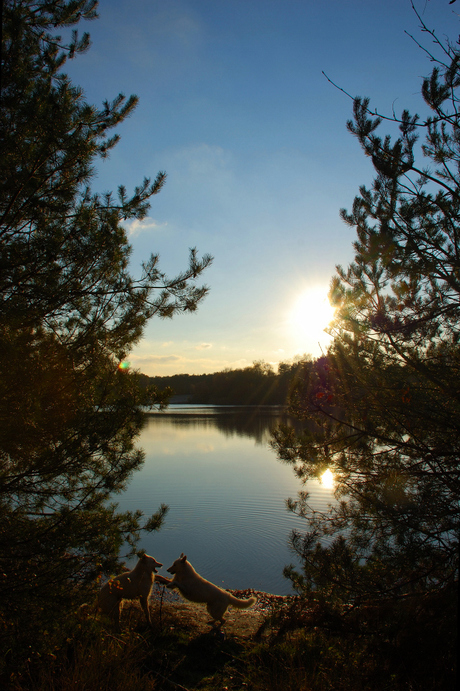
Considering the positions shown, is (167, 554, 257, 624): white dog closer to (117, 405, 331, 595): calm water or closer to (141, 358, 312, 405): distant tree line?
(117, 405, 331, 595): calm water

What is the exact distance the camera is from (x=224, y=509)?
37.6ft

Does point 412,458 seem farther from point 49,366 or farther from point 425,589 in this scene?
point 49,366

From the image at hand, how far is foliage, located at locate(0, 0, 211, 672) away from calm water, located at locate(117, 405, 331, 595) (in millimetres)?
819

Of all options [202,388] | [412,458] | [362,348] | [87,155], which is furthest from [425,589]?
[202,388]

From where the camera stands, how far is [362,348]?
387cm

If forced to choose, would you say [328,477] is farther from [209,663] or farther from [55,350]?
[55,350]

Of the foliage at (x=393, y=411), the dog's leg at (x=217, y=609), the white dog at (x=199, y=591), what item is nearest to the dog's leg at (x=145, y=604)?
the white dog at (x=199, y=591)

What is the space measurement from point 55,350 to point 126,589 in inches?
108

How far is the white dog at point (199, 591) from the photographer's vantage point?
4770 millimetres

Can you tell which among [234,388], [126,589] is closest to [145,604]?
[126,589]

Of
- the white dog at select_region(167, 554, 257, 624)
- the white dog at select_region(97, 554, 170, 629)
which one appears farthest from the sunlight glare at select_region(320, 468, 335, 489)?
the white dog at select_region(97, 554, 170, 629)

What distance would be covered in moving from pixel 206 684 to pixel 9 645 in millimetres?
1805

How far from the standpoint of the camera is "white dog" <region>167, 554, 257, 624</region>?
4.77 meters

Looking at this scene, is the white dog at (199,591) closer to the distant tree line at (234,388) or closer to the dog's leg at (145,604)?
the dog's leg at (145,604)
